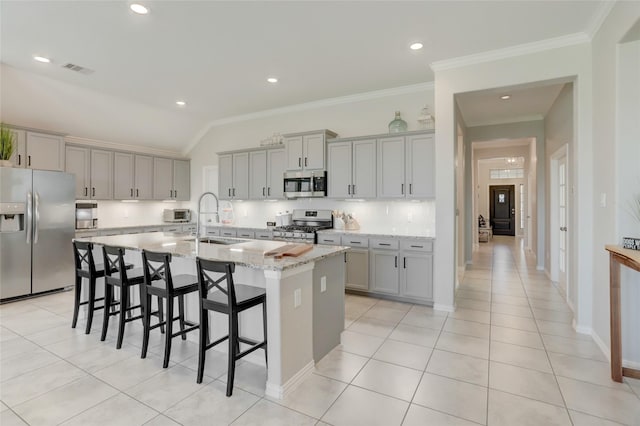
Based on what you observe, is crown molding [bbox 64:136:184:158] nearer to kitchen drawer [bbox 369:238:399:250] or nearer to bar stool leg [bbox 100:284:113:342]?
bar stool leg [bbox 100:284:113:342]

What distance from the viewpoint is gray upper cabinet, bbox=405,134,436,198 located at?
14.5 ft

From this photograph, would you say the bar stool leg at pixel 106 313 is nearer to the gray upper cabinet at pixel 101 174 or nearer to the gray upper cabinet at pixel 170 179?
the gray upper cabinet at pixel 101 174

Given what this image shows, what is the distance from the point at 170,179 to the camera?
7.36 meters

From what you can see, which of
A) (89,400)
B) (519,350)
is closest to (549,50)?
(519,350)

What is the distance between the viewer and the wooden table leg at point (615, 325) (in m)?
2.44

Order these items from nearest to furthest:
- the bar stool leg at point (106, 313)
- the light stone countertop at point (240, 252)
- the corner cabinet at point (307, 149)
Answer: the light stone countertop at point (240, 252)
the bar stool leg at point (106, 313)
the corner cabinet at point (307, 149)

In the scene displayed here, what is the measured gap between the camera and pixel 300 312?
252cm

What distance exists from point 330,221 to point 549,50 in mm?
3592

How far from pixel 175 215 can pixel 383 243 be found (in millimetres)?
5033

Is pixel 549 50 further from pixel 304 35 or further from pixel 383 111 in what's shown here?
pixel 304 35

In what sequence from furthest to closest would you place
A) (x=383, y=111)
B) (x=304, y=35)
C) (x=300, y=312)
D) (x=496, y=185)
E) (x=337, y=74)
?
(x=496, y=185)
(x=383, y=111)
(x=337, y=74)
(x=304, y=35)
(x=300, y=312)

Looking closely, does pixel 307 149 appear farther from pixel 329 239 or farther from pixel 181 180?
pixel 181 180

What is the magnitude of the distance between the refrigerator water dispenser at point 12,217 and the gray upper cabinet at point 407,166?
513cm

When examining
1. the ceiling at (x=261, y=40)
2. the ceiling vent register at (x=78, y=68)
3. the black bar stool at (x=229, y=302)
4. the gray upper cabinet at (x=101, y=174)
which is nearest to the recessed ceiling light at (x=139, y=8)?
the ceiling at (x=261, y=40)
